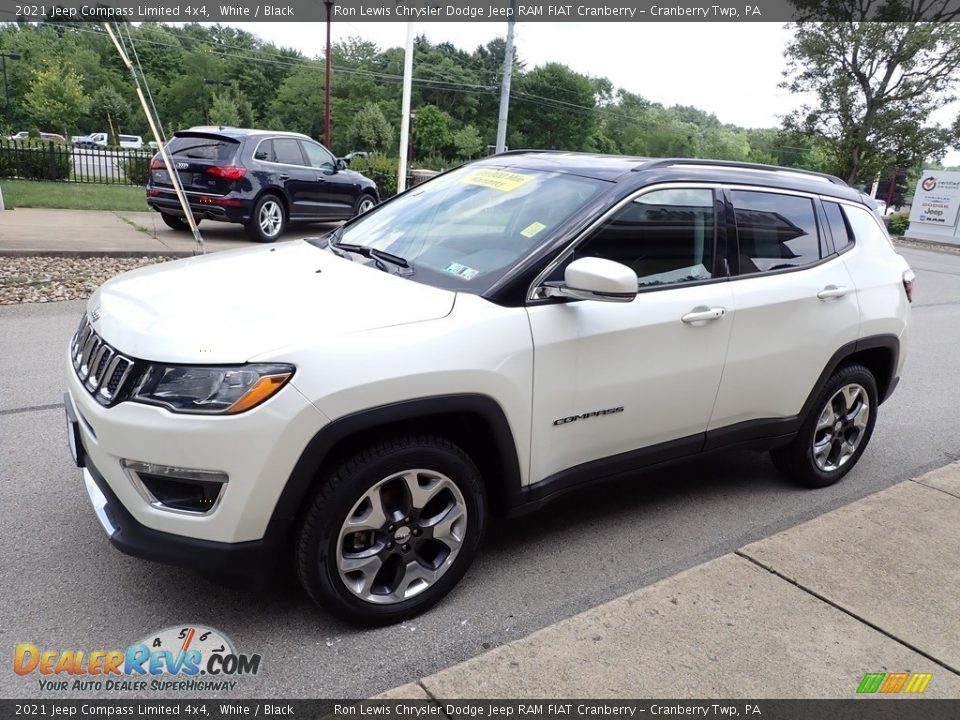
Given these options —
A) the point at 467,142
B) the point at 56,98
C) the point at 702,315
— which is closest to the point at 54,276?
the point at 702,315

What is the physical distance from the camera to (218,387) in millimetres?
2365

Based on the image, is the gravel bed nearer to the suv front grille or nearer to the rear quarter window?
the rear quarter window

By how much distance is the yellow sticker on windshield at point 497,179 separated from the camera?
358cm

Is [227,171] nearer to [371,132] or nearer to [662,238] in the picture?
[662,238]

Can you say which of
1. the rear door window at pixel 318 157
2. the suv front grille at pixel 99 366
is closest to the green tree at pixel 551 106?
the rear door window at pixel 318 157

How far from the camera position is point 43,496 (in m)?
3.60

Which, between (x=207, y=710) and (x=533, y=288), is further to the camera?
(x=533, y=288)

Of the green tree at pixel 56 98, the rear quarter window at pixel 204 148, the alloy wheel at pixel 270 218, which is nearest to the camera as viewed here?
the rear quarter window at pixel 204 148

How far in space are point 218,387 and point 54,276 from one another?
7512 mm

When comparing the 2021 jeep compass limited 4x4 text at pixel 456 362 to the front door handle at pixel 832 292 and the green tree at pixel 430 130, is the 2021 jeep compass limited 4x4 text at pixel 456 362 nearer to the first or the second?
the front door handle at pixel 832 292

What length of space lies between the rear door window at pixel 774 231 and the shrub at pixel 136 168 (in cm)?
2009

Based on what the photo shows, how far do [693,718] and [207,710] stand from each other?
1.53m

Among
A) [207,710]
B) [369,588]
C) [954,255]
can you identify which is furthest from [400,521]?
[954,255]

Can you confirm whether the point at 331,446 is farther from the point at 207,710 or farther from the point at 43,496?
the point at 43,496
